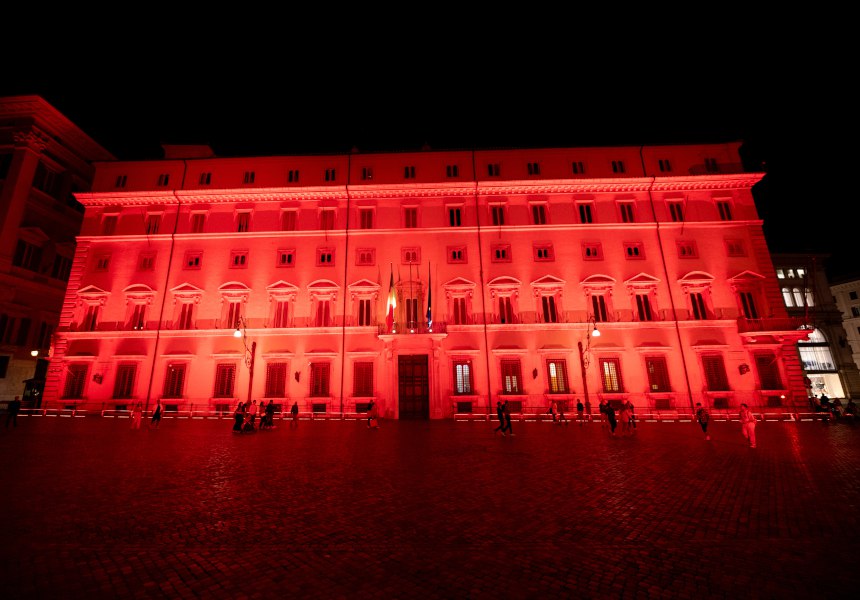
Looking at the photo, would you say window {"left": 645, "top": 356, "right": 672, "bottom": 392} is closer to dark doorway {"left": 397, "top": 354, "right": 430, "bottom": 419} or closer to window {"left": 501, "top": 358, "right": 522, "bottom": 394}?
window {"left": 501, "top": 358, "right": 522, "bottom": 394}

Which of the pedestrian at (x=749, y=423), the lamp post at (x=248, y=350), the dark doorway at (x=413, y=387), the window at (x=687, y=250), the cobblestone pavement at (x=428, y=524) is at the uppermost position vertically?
the window at (x=687, y=250)

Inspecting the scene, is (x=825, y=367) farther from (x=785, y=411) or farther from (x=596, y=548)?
(x=596, y=548)

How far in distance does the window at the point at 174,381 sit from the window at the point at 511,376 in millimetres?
21276

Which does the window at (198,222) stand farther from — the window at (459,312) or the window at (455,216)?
the window at (459,312)

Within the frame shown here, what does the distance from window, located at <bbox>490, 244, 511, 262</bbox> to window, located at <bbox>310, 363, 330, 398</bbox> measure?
13860 millimetres

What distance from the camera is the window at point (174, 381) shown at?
83.6ft

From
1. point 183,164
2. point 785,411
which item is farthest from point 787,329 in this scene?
point 183,164

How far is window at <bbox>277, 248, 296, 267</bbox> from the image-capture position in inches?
1102

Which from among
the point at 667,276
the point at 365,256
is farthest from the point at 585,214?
the point at 365,256

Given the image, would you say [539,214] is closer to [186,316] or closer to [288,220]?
[288,220]

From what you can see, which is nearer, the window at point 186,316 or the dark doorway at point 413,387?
the dark doorway at point 413,387

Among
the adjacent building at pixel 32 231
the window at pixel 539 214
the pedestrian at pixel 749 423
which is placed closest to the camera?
the pedestrian at pixel 749 423

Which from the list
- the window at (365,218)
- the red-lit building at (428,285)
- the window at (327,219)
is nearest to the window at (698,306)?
the red-lit building at (428,285)

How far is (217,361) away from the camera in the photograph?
25.9m
